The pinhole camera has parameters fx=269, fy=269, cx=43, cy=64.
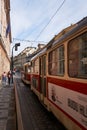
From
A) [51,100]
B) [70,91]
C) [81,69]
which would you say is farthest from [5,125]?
[81,69]

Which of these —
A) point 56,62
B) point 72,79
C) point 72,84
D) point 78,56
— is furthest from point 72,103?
point 56,62

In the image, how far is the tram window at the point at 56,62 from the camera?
23.3ft

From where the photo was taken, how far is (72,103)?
18.9 ft

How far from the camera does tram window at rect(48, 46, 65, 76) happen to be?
7090 mm

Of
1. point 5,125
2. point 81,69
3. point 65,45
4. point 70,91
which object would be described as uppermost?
point 65,45

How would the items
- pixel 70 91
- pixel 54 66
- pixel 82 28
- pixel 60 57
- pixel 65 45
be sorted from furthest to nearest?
pixel 54 66, pixel 60 57, pixel 65 45, pixel 70 91, pixel 82 28

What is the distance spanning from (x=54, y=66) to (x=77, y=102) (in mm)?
2956

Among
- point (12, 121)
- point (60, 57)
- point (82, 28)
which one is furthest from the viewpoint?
point (12, 121)

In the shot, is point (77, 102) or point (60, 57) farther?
point (60, 57)

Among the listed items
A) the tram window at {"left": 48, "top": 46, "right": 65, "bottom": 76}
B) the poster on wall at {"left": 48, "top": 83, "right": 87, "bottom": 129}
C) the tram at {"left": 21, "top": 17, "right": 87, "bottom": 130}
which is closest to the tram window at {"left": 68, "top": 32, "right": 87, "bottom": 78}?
the tram at {"left": 21, "top": 17, "right": 87, "bottom": 130}

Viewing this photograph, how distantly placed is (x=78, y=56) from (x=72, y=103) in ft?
3.35

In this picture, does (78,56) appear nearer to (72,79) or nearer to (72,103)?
(72,79)

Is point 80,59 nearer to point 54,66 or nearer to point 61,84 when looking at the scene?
point 61,84

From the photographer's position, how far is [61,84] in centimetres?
692
